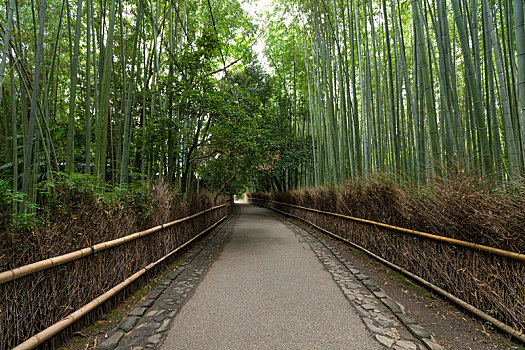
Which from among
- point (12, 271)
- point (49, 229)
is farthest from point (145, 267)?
point (12, 271)

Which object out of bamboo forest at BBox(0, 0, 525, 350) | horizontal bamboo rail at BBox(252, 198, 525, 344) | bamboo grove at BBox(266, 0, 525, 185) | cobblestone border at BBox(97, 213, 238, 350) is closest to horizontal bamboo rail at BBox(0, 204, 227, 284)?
bamboo forest at BBox(0, 0, 525, 350)

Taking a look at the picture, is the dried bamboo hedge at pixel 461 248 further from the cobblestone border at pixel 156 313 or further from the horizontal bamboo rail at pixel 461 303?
the cobblestone border at pixel 156 313

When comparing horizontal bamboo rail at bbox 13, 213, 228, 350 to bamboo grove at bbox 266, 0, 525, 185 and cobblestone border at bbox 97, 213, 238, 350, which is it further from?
bamboo grove at bbox 266, 0, 525, 185

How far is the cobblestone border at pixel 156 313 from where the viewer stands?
1665 millimetres

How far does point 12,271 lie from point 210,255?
9.64 ft

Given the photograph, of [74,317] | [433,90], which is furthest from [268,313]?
[433,90]

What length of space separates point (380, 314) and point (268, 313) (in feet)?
2.81

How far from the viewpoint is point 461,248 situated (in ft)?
6.63

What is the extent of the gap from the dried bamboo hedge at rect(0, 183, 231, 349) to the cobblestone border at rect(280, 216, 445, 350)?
6.36 feet

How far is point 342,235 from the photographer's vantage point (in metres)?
4.87

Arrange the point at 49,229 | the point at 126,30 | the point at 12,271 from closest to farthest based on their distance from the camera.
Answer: the point at 12,271 < the point at 49,229 < the point at 126,30

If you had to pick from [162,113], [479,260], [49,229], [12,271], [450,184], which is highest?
[162,113]

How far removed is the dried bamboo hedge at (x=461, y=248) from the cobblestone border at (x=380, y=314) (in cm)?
44

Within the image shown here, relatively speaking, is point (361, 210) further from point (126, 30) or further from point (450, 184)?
point (126, 30)
